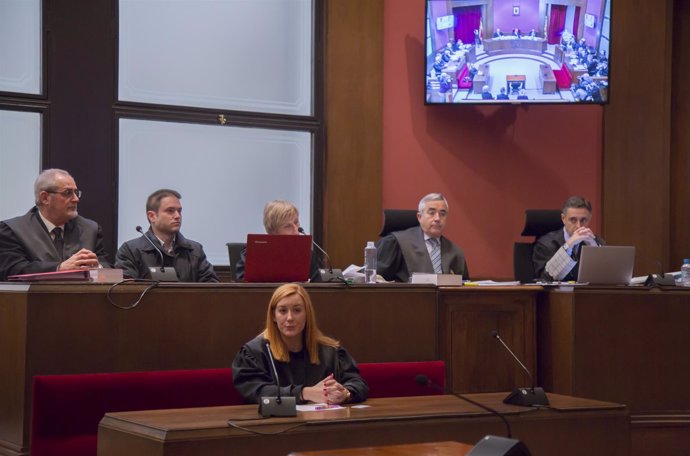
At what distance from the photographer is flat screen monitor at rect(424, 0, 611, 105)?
7430 mm

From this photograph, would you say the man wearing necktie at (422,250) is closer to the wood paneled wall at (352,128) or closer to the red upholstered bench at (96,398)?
the wood paneled wall at (352,128)

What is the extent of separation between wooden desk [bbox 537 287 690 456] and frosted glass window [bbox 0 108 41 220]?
3.19m

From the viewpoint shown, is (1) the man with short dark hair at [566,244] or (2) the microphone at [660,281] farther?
(1) the man with short dark hair at [566,244]

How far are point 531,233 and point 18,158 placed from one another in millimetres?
3299

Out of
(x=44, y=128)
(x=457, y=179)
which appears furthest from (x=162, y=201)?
(x=457, y=179)

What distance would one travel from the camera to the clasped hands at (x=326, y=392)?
392 centimetres

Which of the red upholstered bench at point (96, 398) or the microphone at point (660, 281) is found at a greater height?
the microphone at point (660, 281)

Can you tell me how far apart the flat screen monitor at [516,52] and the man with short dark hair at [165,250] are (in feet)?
8.28

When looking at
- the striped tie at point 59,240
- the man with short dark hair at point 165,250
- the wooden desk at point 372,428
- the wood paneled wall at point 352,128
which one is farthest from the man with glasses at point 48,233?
the wood paneled wall at point 352,128

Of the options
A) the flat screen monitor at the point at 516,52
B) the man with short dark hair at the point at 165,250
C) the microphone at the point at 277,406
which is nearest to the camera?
the microphone at the point at 277,406

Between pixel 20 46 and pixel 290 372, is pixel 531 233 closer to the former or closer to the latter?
pixel 290 372

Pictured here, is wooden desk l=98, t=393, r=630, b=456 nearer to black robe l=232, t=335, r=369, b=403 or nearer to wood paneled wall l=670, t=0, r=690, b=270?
black robe l=232, t=335, r=369, b=403

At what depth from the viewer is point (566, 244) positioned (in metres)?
6.45

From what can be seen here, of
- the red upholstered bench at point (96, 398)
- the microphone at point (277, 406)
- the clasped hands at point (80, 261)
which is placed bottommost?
the red upholstered bench at point (96, 398)
